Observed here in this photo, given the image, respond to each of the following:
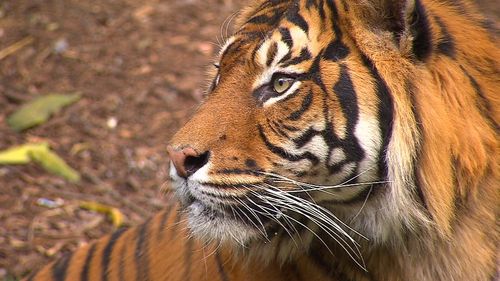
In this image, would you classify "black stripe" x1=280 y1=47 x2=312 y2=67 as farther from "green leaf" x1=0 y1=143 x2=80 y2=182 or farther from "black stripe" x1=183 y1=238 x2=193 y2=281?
"green leaf" x1=0 y1=143 x2=80 y2=182

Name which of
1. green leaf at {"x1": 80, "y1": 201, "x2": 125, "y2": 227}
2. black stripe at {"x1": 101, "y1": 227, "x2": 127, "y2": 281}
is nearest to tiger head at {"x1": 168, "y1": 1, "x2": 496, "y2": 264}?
black stripe at {"x1": 101, "y1": 227, "x2": 127, "y2": 281}

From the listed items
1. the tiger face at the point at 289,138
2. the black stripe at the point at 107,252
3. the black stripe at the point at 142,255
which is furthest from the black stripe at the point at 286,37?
the black stripe at the point at 107,252

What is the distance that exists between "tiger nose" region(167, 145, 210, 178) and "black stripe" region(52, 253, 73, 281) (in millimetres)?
1348

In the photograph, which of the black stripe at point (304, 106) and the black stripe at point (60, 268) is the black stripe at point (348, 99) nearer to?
the black stripe at point (304, 106)

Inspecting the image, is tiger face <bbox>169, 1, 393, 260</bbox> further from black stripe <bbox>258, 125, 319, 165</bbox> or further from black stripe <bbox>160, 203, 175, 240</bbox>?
black stripe <bbox>160, 203, 175, 240</bbox>

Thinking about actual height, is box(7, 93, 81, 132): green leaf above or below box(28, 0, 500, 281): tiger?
below

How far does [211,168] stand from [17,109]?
342cm

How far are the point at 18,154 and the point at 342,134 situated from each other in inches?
118

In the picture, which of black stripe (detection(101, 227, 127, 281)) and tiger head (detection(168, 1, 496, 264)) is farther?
black stripe (detection(101, 227, 127, 281))

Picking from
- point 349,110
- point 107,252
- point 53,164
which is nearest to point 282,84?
point 349,110

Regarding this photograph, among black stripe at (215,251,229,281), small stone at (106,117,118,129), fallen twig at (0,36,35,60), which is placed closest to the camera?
black stripe at (215,251,229,281)

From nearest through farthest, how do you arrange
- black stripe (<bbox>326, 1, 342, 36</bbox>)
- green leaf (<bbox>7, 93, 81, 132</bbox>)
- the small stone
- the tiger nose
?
the tiger nose, black stripe (<bbox>326, 1, 342, 36</bbox>), green leaf (<bbox>7, 93, 81, 132</bbox>), the small stone

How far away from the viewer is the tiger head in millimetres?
2650

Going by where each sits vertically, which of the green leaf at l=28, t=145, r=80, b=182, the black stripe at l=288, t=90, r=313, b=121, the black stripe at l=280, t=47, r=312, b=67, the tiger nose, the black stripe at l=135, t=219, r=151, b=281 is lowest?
the green leaf at l=28, t=145, r=80, b=182
